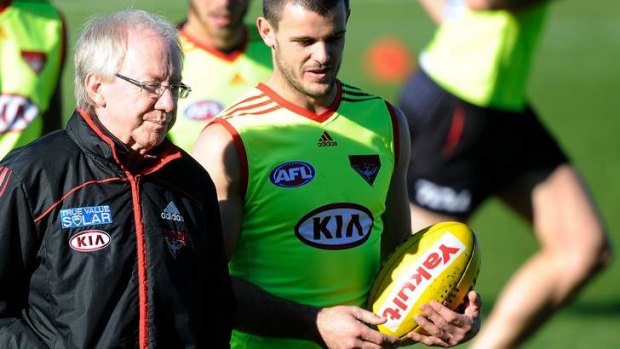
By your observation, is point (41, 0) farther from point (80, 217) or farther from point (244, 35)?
point (80, 217)

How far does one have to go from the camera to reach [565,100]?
16375mm

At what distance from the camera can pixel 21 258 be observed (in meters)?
3.91

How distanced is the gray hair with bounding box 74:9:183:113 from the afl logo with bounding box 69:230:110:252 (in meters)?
0.38

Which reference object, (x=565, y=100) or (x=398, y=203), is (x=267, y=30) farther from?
(x=565, y=100)

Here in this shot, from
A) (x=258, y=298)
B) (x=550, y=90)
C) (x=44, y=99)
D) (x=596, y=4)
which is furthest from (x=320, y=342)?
(x=596, y=4)

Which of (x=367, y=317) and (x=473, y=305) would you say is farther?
(x=473, y=305)

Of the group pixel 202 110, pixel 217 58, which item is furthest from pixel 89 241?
pixel 217 58

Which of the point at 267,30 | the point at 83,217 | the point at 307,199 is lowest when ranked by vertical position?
the point at 307,199

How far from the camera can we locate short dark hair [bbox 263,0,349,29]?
4.66 meters

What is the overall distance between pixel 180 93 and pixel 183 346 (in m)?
0.73

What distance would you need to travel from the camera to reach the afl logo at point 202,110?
6.46 meters

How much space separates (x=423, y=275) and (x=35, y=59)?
2.52 metres

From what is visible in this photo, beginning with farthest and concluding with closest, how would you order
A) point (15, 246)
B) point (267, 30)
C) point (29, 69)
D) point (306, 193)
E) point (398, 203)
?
point (29, 69) → point (398, 203) → point (267, 30) → point (306, 193) → point (15, 246)

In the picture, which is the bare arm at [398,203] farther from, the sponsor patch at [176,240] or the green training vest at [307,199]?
the sponsor patch at [176,240]
